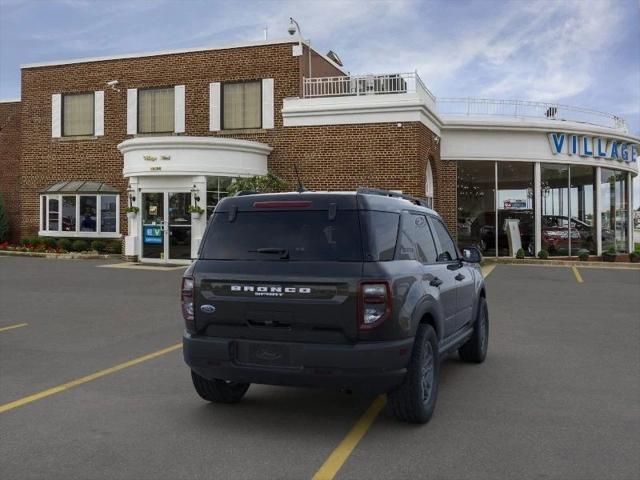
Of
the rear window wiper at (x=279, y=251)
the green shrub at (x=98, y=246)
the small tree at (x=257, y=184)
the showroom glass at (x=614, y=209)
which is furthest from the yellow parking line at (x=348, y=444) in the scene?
the showroom glass at (x=614, y=209)

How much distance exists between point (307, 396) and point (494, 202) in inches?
764

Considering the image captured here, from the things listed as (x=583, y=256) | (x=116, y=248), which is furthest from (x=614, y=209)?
(x=116, y=248)

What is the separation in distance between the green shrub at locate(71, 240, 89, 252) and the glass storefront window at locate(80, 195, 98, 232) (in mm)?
762

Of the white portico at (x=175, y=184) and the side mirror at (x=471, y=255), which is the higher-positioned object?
the white portico at (x=175, y=184)

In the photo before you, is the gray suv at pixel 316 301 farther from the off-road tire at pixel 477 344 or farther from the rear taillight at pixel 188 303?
the off-road tire at pixel 477 344

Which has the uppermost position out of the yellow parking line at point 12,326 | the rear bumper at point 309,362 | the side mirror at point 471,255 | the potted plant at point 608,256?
the side mirror at point 471,255

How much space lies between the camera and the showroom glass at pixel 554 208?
24156 millimetres

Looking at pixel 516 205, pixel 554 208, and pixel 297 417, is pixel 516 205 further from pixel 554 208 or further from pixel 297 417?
pixel 297 417

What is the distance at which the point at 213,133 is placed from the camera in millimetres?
22953

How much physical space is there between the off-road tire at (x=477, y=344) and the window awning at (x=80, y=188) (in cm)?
1940

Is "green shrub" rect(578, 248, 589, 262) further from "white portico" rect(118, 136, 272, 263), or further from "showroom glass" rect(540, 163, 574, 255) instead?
"white portico" rect(118, 136, 272, 263)

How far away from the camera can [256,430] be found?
488 cm

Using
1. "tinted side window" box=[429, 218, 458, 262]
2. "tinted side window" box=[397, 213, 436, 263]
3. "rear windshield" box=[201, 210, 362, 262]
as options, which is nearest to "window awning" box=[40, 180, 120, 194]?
"tinted side window" box=[429, 218, 458, 262]

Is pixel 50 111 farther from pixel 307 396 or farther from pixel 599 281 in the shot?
pixel 307 396
